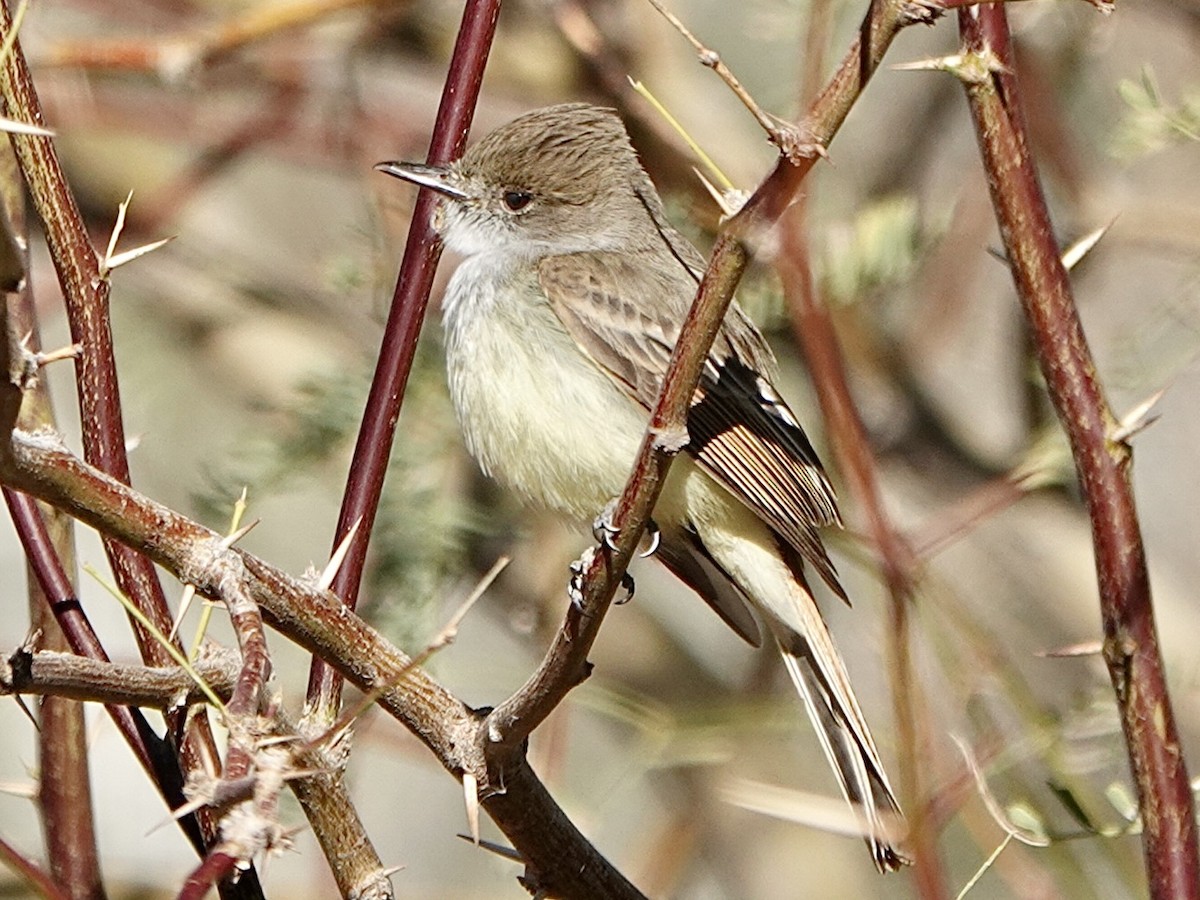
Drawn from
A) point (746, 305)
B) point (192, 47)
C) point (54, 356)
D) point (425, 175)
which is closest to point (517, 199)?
point (425, 175)

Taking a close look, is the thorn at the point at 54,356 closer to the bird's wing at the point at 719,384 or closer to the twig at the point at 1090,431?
the twig at the point at 1090,431

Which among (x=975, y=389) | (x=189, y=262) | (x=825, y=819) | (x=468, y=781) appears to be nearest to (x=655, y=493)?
(x=468, y=781)

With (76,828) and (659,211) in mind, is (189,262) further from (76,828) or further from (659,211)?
(76,828)

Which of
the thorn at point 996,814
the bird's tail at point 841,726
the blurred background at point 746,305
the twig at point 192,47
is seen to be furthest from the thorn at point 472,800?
the twig at point 192,47

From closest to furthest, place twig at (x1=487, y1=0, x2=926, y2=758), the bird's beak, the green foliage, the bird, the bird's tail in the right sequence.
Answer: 1. twig at (x1=487, y1=0, x2=926, y2=758)
2. the green foliage
3. the bird's tail
4. the bird's beak
5. the bird

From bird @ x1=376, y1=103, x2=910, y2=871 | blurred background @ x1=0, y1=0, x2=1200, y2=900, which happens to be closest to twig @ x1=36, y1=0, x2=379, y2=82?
blurred background @ x1=0, y1=0, x2=1200, y2=900

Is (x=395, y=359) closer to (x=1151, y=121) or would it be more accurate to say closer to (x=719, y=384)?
(x=719, y=384)

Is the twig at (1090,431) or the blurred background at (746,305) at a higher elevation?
the blurred background at (746,305)

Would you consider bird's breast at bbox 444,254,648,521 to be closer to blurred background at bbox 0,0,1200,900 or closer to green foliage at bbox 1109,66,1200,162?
blurred background at bbox 0,0,1200,900
